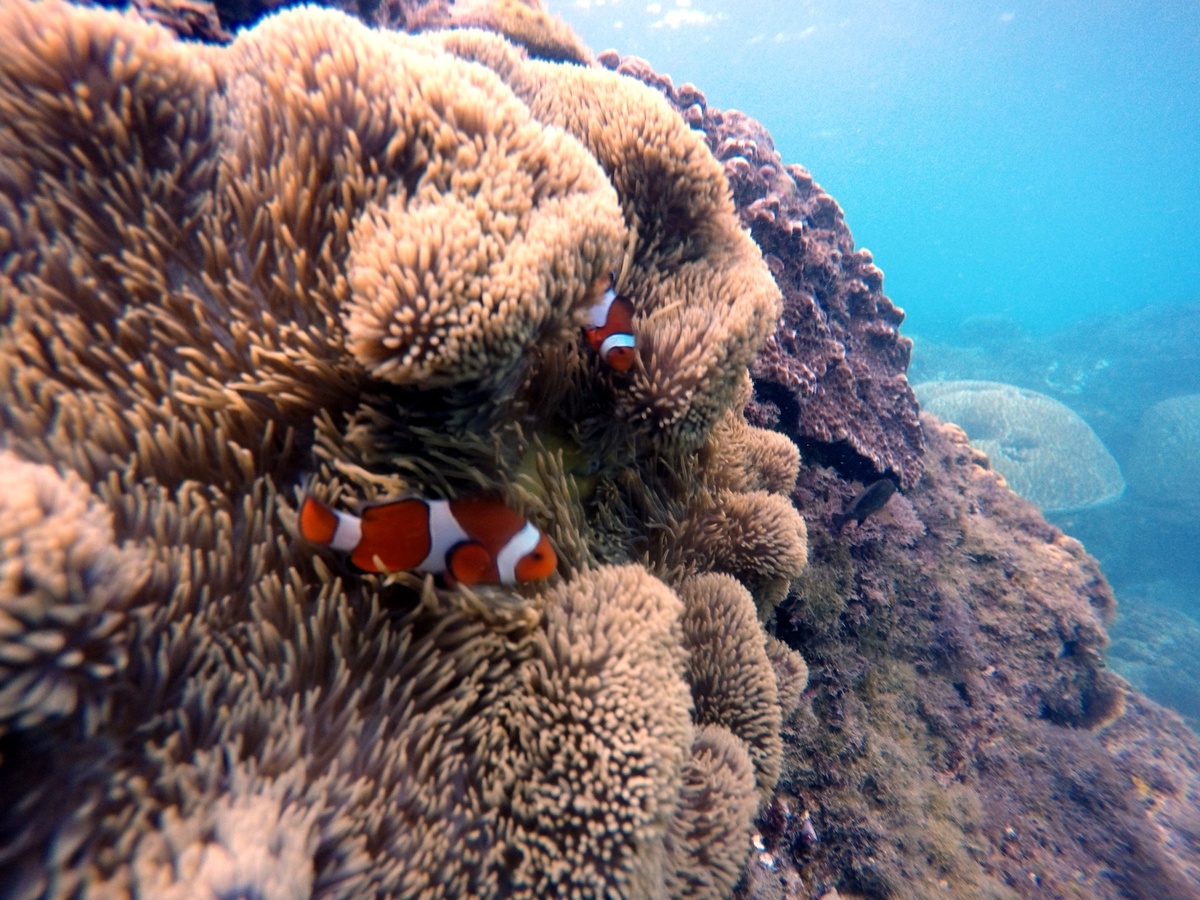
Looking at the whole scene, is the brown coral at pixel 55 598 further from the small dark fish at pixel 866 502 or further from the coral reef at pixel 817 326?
the small dark fish at pixel 866 502

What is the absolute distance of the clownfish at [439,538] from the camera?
1.38 meters

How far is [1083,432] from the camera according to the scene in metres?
14.7

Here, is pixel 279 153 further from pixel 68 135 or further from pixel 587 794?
pixel 587 794

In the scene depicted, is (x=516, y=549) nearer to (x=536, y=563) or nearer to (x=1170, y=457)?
(x=536, y=563)

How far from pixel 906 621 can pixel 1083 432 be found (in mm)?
14763

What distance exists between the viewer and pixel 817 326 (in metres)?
4.35

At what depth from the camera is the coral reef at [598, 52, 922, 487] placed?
13.2 feet

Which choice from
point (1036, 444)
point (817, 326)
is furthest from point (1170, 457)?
point (817, 326)

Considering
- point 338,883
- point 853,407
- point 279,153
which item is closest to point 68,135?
point 279,153

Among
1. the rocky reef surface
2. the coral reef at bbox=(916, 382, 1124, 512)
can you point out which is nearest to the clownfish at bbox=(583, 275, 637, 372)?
the rocky reef surface

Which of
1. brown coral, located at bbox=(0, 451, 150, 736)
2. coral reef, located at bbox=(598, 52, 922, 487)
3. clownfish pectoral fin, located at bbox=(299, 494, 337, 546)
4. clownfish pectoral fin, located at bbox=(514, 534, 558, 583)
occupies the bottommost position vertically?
brown coral, located at bbox=(0, 451, 150, 736)

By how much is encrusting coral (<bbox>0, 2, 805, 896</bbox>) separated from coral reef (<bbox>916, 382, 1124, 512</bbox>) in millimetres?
13638

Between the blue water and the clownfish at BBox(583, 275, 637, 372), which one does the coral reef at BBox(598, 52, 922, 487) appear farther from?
the blue water

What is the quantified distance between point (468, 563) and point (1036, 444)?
16.0 m
